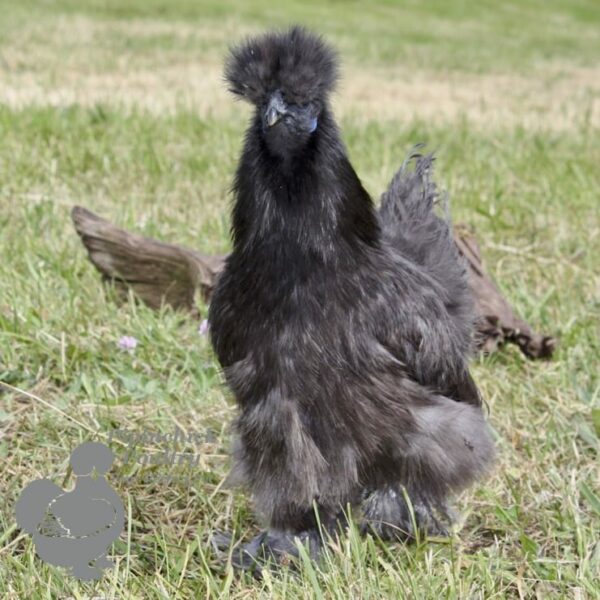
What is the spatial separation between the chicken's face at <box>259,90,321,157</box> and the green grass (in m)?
1.06

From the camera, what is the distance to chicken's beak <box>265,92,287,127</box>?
2.52m

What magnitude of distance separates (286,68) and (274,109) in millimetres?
133

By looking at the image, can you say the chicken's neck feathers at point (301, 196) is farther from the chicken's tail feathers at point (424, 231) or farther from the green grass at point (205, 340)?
the green grass at point (205, 340)

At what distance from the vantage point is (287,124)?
257 cm

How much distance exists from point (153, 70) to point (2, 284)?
6.83 metres

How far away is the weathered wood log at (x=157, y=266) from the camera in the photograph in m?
4.40

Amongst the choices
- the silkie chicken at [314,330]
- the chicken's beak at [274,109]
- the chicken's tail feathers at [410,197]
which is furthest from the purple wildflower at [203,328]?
the chicken's beak at [274,109]

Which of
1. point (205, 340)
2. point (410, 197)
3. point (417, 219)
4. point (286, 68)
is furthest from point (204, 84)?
point (286, 68)

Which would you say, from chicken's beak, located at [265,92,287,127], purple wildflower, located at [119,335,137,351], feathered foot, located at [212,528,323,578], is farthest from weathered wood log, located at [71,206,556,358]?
chicken's beak, located at [265,92,287,127]

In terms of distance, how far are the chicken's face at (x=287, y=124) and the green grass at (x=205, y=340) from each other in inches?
41.8

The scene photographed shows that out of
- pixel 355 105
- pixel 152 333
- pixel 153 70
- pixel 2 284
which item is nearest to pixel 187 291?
pixel 152 333

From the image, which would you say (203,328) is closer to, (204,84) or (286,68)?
(286,68)

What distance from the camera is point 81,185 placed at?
20.0ft

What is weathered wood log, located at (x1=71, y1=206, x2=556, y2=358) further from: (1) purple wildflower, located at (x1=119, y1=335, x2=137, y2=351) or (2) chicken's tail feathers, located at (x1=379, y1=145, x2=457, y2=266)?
(2) chicken's tail feathers, located at (x1=379, y1=145, x2=457, y2=266)
